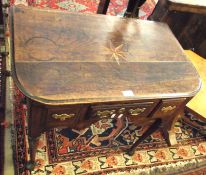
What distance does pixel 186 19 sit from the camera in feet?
7.52

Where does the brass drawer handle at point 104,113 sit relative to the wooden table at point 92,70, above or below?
below

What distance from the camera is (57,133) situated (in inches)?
80.5

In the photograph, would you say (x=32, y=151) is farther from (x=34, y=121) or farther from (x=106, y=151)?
(x=106, y=151)

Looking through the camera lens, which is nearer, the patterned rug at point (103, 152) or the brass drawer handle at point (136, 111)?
the brass drawer handle at point (136, 111)

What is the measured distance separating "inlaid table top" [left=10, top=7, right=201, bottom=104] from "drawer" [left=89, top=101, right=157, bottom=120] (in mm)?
67

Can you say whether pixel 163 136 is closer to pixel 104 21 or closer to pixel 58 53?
pixel 104 21

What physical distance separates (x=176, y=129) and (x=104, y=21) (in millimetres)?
1352

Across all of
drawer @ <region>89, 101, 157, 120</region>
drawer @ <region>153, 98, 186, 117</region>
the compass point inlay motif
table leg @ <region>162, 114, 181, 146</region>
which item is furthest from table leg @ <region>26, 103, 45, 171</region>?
table leg @ <region>162, 114, 181, 146</region>

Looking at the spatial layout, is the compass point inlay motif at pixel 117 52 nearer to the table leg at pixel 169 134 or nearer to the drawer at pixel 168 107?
the drawer at pixel 168 107

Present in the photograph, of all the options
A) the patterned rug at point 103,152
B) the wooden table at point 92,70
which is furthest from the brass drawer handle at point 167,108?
the patterned rug at point 103,152

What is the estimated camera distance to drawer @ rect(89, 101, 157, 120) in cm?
129

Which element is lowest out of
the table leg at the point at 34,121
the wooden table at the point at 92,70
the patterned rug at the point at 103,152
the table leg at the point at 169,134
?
the patterned rug at the point at 103,152

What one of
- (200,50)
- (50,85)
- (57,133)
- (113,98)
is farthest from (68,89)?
(200,50)

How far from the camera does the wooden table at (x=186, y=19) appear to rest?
6.38ft
